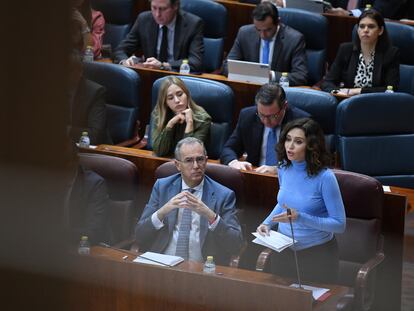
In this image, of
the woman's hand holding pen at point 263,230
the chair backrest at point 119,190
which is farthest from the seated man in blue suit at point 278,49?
the woman's hand holding pen at point 263,230

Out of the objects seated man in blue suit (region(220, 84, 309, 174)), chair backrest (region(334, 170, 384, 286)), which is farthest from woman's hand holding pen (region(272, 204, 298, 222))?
seated man in blue suit (region(220, 84, 309, 174))

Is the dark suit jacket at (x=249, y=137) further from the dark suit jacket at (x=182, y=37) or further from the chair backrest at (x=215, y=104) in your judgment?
the dark suit jacket at (x=182, y=37)

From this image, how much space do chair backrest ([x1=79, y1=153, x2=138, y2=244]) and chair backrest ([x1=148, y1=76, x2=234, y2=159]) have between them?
0.54m

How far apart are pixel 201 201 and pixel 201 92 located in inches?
34.0

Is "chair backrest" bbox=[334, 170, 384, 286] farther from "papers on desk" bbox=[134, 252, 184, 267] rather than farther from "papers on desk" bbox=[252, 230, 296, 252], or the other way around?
"papers on desk" bbox=[134, 252, 184, 267]

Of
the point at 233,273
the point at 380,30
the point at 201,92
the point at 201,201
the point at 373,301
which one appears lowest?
the point at 373,301

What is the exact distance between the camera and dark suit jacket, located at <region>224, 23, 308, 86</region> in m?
3.78

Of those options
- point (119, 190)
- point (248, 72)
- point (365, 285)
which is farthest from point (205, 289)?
point (248, 72)

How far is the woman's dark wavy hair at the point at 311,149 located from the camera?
2250 mm

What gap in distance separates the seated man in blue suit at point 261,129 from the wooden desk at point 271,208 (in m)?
0.14

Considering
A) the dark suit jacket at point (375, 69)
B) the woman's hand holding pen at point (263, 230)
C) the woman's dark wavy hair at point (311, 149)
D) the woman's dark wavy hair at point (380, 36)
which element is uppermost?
the woman's dark wavy hair at point (380, 36)

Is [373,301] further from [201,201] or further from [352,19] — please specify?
[352,19]

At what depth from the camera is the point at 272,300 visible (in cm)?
154

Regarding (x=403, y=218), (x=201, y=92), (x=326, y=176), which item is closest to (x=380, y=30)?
(x=201, y=92)
